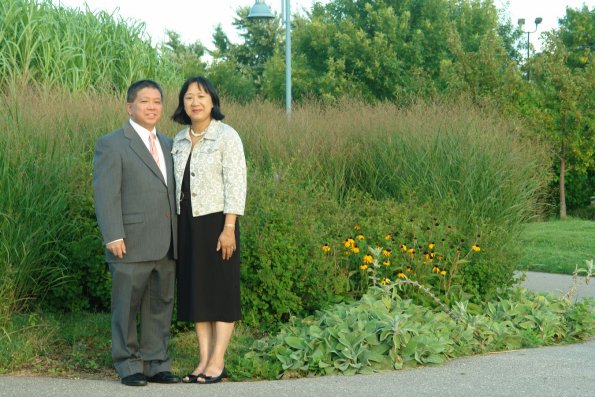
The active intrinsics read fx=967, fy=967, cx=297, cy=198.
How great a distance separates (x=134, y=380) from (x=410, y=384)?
172 cm

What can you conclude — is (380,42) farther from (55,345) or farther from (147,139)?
(147,139)

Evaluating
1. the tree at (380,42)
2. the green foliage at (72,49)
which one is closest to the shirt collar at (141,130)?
the green foliage at (72,49)

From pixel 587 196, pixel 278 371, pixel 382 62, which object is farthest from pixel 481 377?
pixel 382 62

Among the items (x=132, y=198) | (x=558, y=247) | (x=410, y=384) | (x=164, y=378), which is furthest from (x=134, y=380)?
(x=558, y=247)

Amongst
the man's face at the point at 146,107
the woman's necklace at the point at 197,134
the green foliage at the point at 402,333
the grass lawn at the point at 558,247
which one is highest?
the man's face at the point at 146,107

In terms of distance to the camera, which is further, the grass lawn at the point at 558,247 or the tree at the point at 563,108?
the tree at the point at 563,108

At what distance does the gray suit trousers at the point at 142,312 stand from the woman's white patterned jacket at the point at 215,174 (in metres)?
0.45

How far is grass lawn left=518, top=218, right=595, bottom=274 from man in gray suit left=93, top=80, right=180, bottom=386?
494cm

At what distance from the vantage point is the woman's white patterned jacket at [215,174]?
6.11 metres

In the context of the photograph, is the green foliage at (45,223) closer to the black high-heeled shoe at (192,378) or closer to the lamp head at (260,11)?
Answer: the black high-heeled shoe at (192,378)

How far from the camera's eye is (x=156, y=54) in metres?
15.8

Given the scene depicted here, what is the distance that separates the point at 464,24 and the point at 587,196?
9.91 meters

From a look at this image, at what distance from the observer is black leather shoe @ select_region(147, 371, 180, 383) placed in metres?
6.19

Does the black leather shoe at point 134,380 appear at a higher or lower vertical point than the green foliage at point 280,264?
lower
